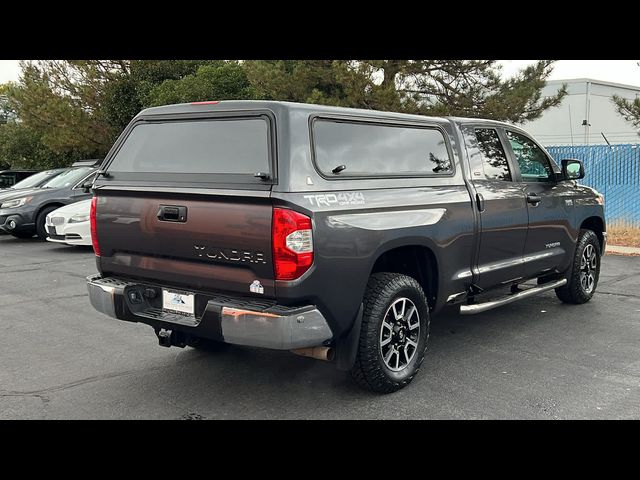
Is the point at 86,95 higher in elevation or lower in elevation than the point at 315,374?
higher

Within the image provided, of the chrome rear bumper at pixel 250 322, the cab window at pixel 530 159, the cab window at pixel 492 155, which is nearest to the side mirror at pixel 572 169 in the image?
the cab window at pixel 530 159

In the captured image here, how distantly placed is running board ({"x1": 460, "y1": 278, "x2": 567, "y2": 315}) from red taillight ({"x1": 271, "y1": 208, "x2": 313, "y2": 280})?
1962 mm

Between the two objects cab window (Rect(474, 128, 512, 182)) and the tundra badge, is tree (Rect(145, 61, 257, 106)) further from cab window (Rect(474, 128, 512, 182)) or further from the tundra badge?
the tundra badge

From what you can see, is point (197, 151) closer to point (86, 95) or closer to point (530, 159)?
point (530, 159)

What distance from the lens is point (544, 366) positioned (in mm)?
4973

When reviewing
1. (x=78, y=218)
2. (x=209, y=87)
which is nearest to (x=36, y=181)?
(x=78, y=218)

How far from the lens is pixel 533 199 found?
5.93m

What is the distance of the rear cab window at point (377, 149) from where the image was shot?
4.08m

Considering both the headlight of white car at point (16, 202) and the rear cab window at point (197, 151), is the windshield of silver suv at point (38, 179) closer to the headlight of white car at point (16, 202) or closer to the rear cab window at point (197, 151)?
the headlight of white car at point (16, 202)

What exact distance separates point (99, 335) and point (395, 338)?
3004mm

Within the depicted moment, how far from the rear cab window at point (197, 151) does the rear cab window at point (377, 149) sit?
0.37m

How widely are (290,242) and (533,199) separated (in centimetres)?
319
